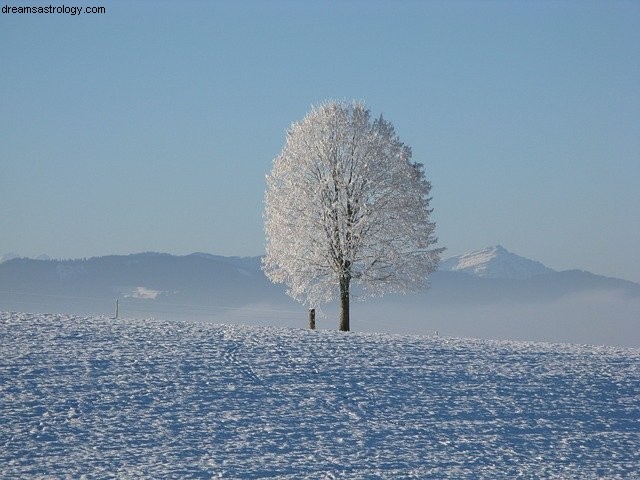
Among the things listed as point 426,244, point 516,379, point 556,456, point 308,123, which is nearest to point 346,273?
point 426,244

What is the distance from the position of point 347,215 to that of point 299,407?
68.6 feet

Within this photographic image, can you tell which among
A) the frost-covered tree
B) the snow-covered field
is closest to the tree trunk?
the frost-covered tree

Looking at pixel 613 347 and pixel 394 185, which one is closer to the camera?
pixel 613 347

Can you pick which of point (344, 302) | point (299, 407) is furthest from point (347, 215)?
point (299, 407)

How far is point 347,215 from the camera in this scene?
4803 cm

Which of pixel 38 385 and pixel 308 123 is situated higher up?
pixel 308 123

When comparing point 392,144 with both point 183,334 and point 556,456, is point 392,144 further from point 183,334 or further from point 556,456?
point 556,456

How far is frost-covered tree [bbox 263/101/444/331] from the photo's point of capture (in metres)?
48.0

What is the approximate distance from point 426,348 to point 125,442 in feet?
54.6

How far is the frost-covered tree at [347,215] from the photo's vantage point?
157ft

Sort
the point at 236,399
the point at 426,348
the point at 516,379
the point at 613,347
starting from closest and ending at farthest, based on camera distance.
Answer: the point at 236,399, the point at 516,379, the point at 426,348, the point at 613,347

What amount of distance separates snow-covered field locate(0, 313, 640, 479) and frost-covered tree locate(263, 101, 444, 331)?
9145 mm

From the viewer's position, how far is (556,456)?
2598 cm

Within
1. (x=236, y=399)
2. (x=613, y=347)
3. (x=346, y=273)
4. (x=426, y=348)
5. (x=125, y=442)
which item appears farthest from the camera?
(x=346, y=273)
